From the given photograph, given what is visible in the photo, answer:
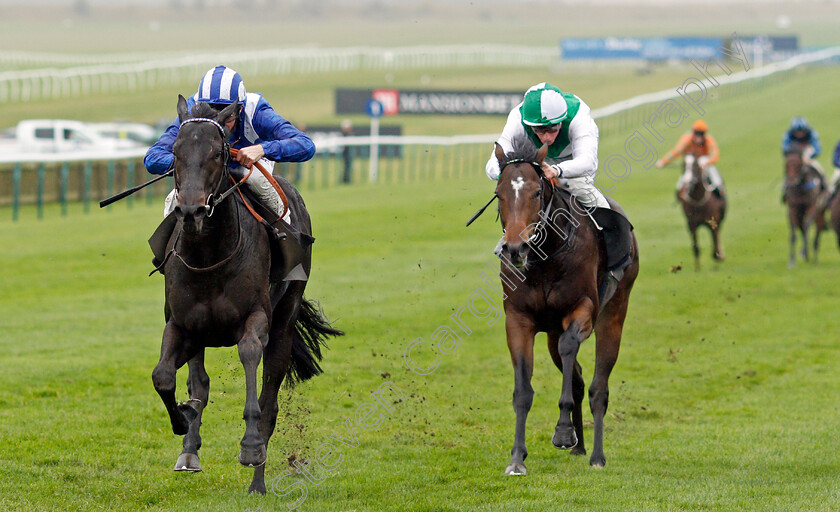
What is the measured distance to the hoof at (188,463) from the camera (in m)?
4.93

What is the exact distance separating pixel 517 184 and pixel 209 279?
148 centimetres

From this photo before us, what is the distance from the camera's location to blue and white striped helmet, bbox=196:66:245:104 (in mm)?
4965

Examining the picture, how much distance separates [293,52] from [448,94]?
15654 millimetres

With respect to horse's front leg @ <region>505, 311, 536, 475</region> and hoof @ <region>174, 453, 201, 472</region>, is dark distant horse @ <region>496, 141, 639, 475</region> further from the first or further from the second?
hoof @ <region>174, 453, 201, 472</region>

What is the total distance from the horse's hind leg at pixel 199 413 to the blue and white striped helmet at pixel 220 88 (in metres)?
1.19

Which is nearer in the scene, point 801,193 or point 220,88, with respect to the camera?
point 220,88

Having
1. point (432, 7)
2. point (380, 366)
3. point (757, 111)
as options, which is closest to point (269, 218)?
point (380, 366)

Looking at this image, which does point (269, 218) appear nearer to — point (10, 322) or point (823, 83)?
point (10, 322)

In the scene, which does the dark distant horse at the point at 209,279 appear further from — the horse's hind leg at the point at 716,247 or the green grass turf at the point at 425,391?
the horse's hind leg at the point at 716,247

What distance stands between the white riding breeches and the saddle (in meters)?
0.03

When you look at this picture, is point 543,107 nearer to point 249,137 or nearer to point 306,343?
point 249,137

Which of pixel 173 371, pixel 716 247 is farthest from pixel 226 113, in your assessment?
pixel 716 247

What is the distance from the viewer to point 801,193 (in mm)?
14828

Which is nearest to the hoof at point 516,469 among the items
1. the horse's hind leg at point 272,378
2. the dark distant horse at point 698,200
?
the horse's hind leg at point 272,378
